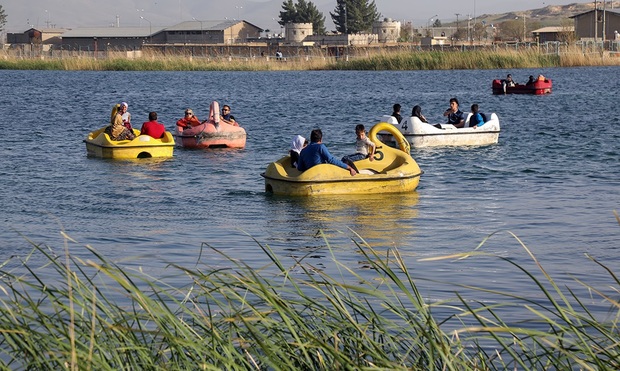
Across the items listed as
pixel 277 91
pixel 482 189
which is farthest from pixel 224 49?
pixel 482 189

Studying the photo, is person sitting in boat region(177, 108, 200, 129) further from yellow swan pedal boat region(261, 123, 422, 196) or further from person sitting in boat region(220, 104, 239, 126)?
yellow swan pedal boat region(261, 123, 422, 196)

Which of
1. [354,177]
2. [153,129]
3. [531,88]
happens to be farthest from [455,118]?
[531,88]

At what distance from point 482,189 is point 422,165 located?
3482 millimetres

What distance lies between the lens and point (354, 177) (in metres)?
15.9

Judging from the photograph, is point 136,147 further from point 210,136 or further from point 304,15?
point 304,15

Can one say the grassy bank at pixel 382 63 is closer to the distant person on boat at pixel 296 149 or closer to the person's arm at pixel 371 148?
the person's arm at pixel 371 148

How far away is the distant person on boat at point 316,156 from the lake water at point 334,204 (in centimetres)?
53

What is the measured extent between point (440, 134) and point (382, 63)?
180 feet

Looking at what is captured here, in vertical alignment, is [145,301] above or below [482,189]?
above

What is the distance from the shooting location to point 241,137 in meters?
24.7

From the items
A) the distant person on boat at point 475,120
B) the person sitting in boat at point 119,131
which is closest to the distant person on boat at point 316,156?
the person sitting in boat at point 119,131

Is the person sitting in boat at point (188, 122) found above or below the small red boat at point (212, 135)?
above

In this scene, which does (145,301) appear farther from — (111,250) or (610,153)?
(610,153)

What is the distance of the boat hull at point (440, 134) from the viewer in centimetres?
2381
